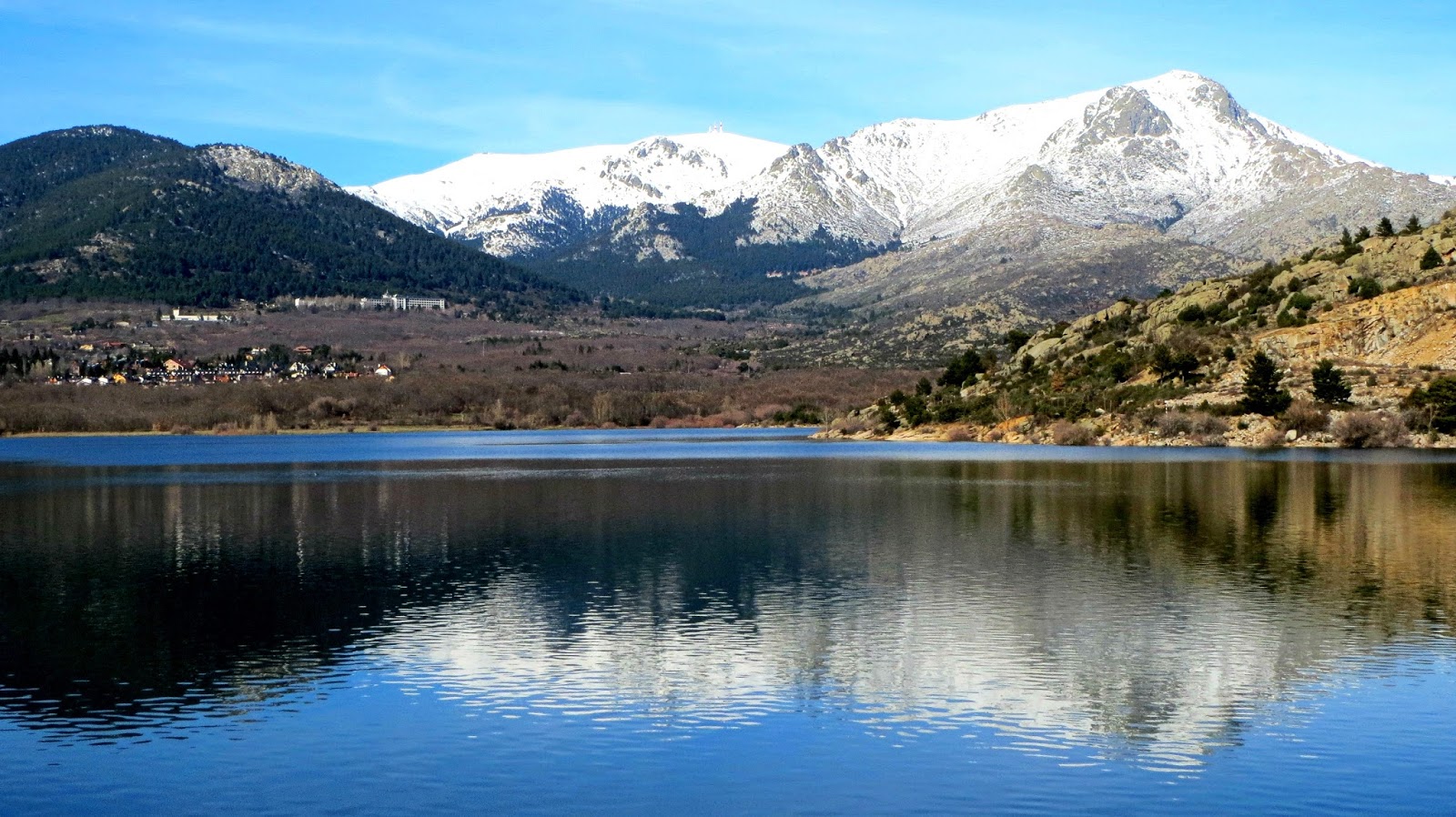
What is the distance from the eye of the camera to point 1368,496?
5575 centimetres

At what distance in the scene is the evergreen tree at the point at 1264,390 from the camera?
99438 millimetres

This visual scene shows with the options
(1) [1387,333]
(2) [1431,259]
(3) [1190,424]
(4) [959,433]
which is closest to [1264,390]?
(3) [1190,424]

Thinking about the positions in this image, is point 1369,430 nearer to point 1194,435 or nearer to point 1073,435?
point 1194,435

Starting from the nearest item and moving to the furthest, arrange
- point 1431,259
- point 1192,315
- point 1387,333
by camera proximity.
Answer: point 1387,333, point 1431,259, point 1192,315

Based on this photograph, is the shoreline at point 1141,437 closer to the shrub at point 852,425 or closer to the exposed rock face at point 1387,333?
the shrub at point 852,425

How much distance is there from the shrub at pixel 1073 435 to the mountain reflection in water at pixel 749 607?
5017 cm

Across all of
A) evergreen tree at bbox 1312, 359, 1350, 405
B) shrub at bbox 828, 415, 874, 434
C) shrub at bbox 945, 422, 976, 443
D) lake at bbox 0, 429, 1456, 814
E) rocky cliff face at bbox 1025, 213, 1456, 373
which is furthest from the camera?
shrub at bbox 828, 415, 874, 434

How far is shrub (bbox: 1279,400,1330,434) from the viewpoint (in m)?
97.5

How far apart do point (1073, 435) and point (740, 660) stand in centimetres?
8968

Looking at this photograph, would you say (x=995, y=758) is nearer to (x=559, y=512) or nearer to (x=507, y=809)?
(x=507, y=809)

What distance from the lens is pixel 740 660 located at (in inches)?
998

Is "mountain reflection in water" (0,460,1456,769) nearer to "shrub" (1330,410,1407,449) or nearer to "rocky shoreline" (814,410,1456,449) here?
"shrub" (1330,410,1407,449)

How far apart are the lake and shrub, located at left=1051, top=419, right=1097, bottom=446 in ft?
183

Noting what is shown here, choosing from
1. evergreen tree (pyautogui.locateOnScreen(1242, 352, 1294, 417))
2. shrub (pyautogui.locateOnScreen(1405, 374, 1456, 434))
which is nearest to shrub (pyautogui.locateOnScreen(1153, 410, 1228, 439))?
evergreen tree (pyautogui.locateOnScreen(1242, 352, 1294, 417))
